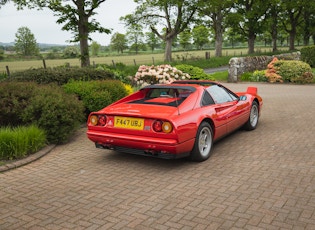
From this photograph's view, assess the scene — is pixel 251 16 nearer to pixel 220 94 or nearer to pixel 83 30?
pixel 83 30

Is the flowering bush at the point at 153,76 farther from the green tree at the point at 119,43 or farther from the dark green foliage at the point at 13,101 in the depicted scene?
the green tree at the point at 119,43

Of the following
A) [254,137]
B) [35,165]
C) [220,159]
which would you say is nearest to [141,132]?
[220,159]

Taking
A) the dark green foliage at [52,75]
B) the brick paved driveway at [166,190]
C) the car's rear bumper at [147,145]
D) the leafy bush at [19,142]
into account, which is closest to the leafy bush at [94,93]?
the dark green foliage at [52,75]

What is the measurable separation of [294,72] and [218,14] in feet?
77.8

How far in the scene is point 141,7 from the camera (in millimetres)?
36219

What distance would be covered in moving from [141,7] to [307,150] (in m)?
32.9

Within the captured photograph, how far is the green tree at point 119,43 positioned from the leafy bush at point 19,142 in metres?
128

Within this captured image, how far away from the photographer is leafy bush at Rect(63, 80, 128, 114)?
27.2 ft

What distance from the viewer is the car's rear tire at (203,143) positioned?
5.35m

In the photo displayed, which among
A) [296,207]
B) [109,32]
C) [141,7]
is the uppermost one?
[141,7]

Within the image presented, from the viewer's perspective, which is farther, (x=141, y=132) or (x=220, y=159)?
(x=220, y=159)

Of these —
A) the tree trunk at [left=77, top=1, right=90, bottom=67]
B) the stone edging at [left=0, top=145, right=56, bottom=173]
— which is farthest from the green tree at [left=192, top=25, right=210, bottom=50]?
the stone edging at [left=0, top=145, right=56, bottom=173]

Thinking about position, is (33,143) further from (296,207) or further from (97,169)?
(296,207)

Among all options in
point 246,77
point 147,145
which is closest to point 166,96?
point 147,145
